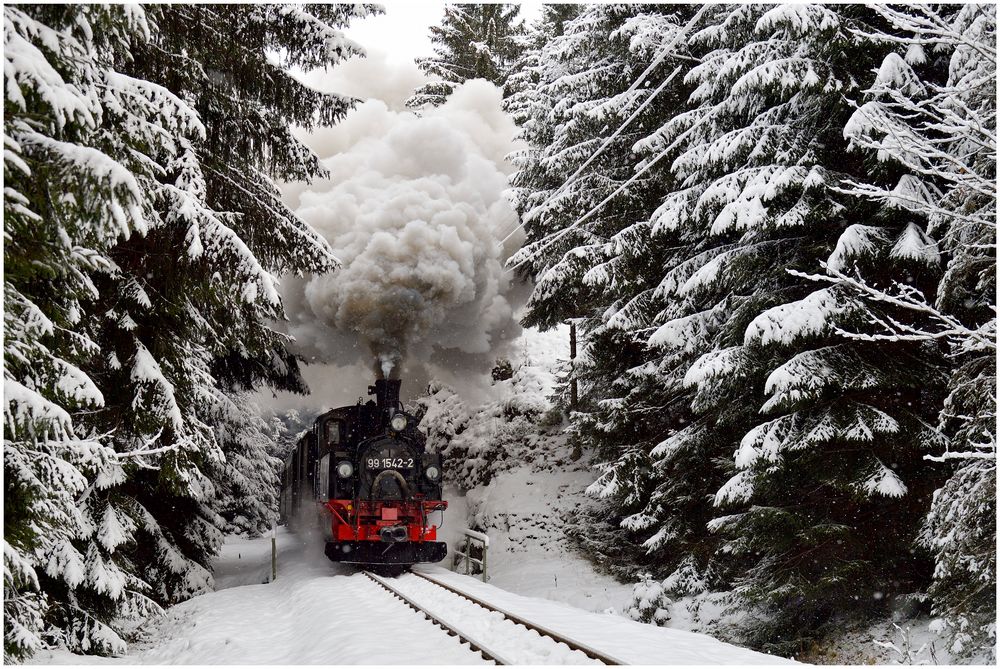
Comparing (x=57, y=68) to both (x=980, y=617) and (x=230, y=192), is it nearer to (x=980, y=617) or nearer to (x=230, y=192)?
(x=230, y=192)

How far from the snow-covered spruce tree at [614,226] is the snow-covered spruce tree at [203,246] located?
4.62 m

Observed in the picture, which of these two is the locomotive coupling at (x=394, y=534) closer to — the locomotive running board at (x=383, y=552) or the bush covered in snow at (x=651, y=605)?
the locomotive running board at (x=383, y=552)

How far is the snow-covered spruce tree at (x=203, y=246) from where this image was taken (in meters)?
7.36

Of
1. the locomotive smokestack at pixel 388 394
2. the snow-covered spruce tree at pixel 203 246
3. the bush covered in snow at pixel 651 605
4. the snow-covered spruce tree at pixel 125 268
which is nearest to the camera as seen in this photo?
the snow-covered spruce tree at pixel 125 268

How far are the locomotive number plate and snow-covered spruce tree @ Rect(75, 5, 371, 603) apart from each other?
370cm

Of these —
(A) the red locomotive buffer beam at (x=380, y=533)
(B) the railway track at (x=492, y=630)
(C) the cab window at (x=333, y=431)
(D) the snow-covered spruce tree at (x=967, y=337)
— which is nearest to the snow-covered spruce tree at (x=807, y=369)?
(D) the snow-covered spruce tree at (x=967, y=337)

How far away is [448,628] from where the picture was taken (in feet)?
27.6

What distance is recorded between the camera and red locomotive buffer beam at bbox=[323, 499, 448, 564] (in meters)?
13.7

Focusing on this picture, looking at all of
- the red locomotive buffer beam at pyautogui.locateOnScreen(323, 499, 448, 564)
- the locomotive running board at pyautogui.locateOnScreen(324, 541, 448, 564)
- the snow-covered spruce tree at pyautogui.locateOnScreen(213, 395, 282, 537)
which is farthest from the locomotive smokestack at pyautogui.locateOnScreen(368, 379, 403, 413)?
the snow-covered spruce tree at pyautogui.locateOnScreen(213, 395, 282, 537)

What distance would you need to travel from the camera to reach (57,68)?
4613 mm

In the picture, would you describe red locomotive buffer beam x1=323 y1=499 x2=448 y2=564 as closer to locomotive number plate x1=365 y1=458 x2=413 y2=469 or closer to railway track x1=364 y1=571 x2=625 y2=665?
locomotive number plate x1=365 y1=458 x2=413 y2=469

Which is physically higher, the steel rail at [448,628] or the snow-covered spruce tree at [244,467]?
the snow-covered spruce tree at [244,467]

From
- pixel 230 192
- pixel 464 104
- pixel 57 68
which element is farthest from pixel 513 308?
pixel 57 68

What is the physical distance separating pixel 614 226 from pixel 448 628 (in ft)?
25.7
